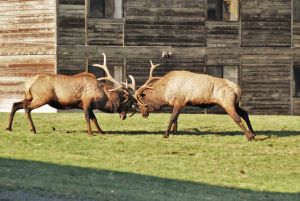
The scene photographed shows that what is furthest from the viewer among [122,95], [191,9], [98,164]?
[191,9]

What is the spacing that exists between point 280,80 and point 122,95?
17.8m

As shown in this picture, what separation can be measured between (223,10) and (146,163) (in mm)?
22574

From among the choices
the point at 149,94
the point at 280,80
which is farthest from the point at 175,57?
the point at 149,94

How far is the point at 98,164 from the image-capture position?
1603 centimetres

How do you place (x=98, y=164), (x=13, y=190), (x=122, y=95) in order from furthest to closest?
(x=122, y=95) → (x=98, y=164) → (x=13, y=190)

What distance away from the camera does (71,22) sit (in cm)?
3497

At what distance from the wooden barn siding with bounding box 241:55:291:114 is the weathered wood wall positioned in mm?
9502

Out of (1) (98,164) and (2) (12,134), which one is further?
(2) (12,134)

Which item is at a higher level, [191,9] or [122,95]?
[191,9]

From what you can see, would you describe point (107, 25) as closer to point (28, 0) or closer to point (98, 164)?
point (28, 0)

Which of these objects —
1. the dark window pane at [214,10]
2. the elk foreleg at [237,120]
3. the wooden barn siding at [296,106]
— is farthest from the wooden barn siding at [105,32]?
the elk foreleg at [237,120]

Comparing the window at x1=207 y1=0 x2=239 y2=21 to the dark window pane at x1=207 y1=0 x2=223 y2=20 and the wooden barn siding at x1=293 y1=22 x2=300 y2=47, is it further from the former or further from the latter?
the wooden barn siding at x1=293 y1=22 x2=300 y2=47

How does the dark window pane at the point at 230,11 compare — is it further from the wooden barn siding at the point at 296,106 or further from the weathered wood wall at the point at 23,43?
the weathered wood wall at the point at 23,43

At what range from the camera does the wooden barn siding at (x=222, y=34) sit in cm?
3762
